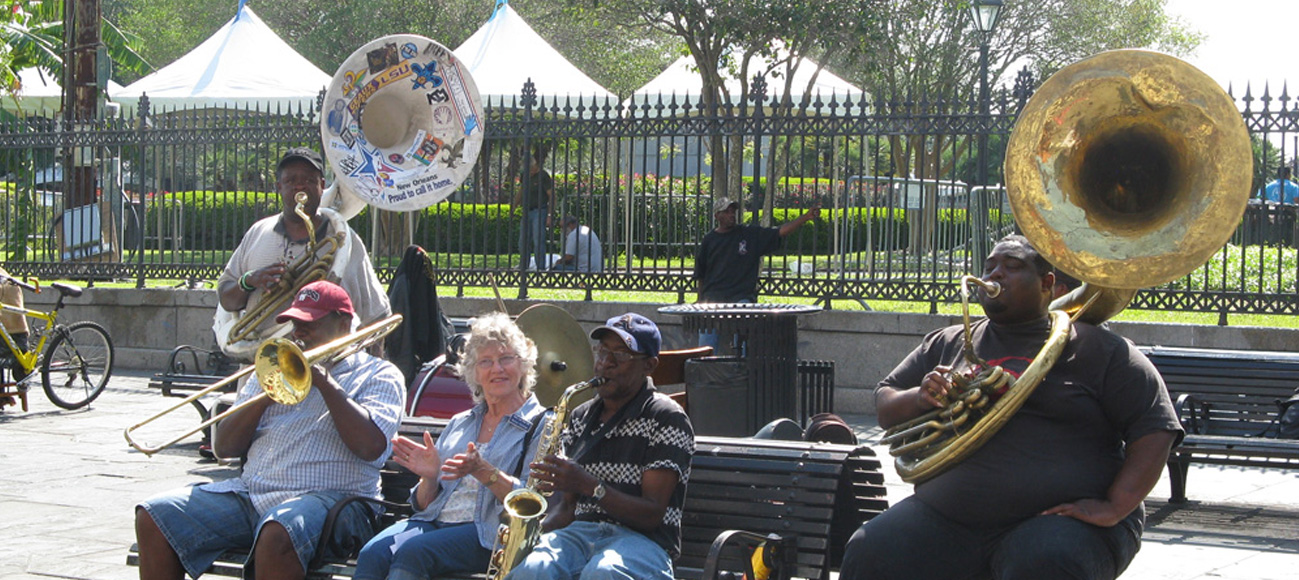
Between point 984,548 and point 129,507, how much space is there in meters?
4.68

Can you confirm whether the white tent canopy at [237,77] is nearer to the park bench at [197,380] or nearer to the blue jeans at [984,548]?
the park bench at [197,380]

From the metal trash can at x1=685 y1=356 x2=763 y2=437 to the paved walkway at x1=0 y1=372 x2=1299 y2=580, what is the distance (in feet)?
3.05

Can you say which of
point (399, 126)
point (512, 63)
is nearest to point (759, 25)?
point (512, 63)

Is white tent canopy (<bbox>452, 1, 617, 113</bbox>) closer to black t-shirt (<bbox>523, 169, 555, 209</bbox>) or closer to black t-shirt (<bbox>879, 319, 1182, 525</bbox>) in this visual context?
black t-shirt (<bbox>523, 169, 555, 209</bbox>)

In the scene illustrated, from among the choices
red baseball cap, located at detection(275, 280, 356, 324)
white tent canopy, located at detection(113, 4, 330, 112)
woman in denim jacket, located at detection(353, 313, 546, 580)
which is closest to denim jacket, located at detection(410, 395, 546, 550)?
woman in denim jacket, located at detection(353, 313, 546, 580)

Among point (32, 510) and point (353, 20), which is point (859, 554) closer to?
point (32, 510)

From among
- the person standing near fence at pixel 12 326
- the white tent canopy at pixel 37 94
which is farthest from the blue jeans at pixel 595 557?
the white tent canopy at pixel 37 94

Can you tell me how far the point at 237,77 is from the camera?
1889 centimetres

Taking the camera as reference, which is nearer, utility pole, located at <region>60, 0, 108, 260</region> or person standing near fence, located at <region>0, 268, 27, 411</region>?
person standing near fence, located at <region>0, 268, 27, 411</region>

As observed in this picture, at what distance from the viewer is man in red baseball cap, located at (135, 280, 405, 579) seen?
4.68 metres

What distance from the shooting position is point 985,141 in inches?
401

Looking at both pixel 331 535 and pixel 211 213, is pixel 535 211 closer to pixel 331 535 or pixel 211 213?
pixel 211 213

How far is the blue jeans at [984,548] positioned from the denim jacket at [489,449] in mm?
1123

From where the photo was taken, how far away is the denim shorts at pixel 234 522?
15.1 ft
